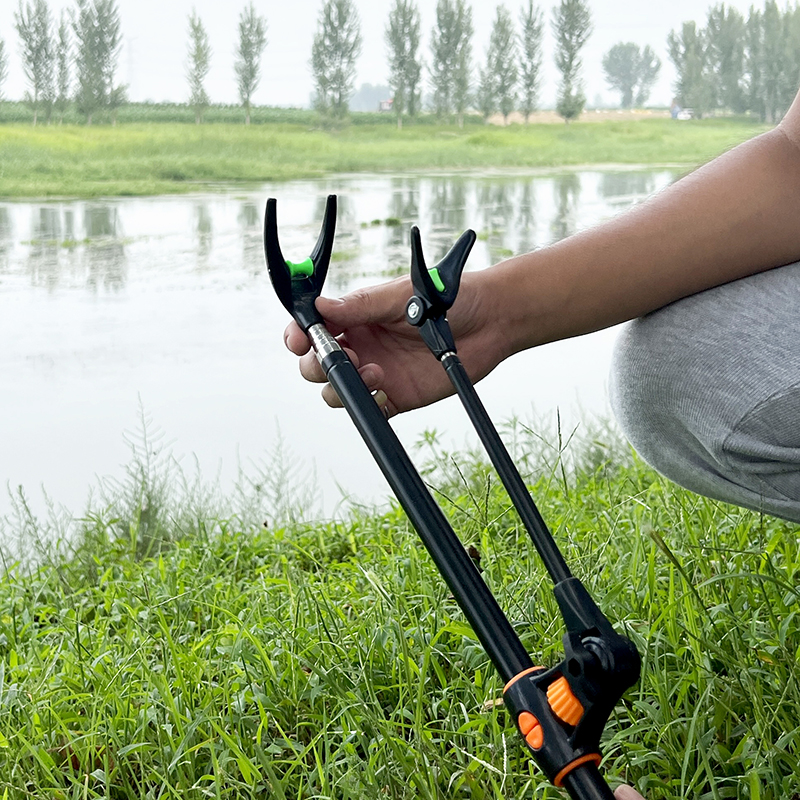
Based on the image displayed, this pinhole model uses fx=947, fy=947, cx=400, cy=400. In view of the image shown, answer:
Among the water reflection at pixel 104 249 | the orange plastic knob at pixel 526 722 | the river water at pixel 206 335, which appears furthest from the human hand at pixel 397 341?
the water reflection at pixel 104 249

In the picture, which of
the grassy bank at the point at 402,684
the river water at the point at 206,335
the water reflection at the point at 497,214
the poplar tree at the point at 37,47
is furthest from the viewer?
the water reflection at the point at 497,214

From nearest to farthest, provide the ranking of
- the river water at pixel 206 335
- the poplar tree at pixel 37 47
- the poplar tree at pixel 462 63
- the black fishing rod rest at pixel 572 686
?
the black fishing rod rest at pixel 572 686, the river water at pixel 206 335, the poplar tree at pixel 37 47, the poplar tree at pixel 462 63

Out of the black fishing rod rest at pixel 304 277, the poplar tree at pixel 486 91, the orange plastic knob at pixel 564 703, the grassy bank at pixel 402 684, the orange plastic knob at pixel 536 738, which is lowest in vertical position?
the grassy bank at pixel 402 684

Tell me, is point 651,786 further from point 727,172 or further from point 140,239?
point 140,239

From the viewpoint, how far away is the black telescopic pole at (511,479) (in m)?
0.45

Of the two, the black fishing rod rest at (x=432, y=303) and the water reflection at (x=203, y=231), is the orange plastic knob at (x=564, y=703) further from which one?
the water reflection at (x=203, y=231)

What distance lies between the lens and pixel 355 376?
533mm

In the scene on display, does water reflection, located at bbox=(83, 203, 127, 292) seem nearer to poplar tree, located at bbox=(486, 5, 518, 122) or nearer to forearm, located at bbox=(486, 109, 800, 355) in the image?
poplar tree, located at bbox=(486, 5, 518, 122)

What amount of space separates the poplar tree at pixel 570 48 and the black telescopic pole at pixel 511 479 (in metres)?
3.16

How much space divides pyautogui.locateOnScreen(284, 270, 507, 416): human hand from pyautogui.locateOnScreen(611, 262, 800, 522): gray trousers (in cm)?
9

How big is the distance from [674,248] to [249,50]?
9.06 feet

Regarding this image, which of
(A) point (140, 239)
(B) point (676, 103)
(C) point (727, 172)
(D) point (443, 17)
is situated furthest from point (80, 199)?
(C) point (727, 172)

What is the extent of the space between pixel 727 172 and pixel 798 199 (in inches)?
1.9

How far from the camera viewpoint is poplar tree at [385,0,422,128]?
316cm
